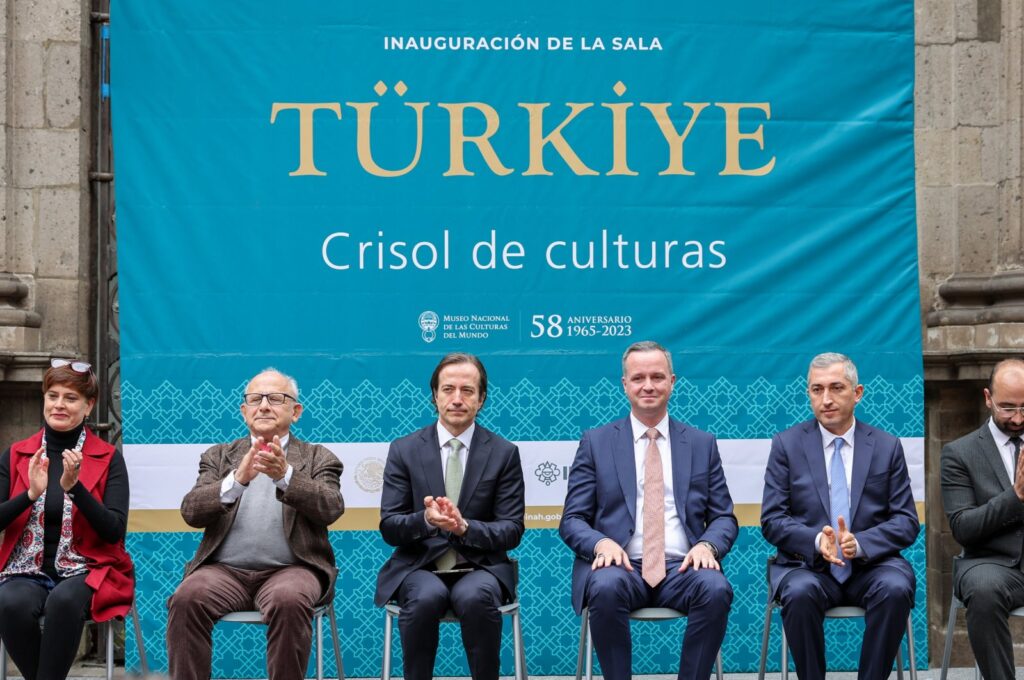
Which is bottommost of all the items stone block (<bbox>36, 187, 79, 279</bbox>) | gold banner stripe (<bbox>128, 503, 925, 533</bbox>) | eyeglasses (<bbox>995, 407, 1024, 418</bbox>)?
gold banner stripe (<bbox>128, 503, 925, 533</bbox>)

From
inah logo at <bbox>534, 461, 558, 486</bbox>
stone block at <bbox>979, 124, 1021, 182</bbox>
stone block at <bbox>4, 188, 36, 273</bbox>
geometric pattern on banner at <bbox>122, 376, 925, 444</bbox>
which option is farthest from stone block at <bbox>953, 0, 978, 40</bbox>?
stone block at <bbox>4, 188, 36, 273</bbox>

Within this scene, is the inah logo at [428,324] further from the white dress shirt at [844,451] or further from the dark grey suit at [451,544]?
the white dress shirt at [844,451]

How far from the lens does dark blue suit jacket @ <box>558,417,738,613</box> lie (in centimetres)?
475

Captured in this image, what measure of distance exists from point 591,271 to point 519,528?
165 cm

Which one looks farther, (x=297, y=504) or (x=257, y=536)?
(x=257, y=536)

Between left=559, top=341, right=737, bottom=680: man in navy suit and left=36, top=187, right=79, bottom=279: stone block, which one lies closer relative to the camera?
left=559, top=341, right=737, bottom=680: man in navy suit

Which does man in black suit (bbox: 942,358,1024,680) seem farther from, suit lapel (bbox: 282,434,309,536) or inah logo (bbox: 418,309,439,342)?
suit lapel (bbox: 282,434,309,536)

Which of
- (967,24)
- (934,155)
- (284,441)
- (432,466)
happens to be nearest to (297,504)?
(284,441)

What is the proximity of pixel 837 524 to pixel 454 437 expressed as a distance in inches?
60.6

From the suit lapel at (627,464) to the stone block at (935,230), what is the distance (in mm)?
2230

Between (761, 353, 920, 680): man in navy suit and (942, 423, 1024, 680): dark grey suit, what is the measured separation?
222 millimetres

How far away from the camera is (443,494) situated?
4.83 meters

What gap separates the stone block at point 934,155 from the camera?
20.4ft

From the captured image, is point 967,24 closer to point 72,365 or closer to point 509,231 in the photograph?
point 509,231
